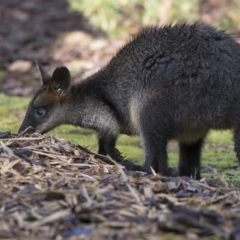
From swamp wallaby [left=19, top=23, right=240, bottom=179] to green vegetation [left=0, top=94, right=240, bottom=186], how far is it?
0.29 meters

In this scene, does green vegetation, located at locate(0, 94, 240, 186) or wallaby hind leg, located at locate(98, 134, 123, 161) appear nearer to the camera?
wallaby hind leg, located at locate(98, 134, 123, 161)

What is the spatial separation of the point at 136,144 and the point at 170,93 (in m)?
1.83

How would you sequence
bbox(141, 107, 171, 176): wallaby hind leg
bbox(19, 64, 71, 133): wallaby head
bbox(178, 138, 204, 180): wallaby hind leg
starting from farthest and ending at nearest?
bbox(19, 64, 71, 133): wallaby head < bbox(178, 138, 204, 180): wallaby hind leg < bbox(141, 107, 171, 176): wallaby hind leg

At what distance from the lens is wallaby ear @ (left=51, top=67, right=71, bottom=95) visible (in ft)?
21.3

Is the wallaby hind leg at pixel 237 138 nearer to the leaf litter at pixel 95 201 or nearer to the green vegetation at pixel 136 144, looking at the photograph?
the green vegetation at pixel 136 144

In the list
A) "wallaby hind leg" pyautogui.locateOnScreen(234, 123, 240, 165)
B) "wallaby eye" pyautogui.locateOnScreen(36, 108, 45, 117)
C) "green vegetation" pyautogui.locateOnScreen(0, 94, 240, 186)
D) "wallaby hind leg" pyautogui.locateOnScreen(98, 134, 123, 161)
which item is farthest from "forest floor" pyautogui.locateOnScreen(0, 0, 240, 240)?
"wallaby eye" pyautogui.locateOnScreen(36, 108, 45, 117)

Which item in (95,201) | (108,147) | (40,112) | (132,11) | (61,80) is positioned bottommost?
(95,201)

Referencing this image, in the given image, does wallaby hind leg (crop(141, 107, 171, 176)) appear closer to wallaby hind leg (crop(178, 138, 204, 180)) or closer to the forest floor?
wallaby hind leg (crop(178, 138, 204, 180))

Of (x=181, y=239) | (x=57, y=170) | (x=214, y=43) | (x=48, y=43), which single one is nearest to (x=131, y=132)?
(x=214, y=43)

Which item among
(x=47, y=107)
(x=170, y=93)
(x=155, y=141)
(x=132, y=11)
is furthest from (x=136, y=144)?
(x=132, y=11)

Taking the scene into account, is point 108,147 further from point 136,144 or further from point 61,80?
point 136,144

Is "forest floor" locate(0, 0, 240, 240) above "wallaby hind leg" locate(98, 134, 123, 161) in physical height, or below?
below

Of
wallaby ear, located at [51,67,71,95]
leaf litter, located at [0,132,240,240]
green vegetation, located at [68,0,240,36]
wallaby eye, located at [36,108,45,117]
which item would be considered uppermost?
green vegetation, located at [68,0,240,36]

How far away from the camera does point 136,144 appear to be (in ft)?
23.9
